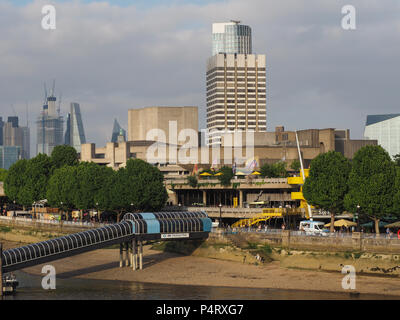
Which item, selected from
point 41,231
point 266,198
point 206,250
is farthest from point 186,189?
point 206,250

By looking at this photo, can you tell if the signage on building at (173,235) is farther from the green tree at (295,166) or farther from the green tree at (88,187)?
the green tree at (295,166)

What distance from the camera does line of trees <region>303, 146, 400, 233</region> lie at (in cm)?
9844

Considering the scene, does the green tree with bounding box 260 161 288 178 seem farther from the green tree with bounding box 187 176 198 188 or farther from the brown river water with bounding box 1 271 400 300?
the brown river water with bounding box 1 271 400 300

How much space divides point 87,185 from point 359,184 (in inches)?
2333

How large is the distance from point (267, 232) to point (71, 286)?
2984cm

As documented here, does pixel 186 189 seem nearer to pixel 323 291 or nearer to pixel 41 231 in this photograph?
pixel 41 231

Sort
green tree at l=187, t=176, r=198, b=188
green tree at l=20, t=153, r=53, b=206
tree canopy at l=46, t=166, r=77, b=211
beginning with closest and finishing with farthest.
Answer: tree canopy at l=46, t=166, r=77, b=211 → green tree at l=187, t=176, r=198, b=188 → green tree at l=20, t=153, r=53, b=206

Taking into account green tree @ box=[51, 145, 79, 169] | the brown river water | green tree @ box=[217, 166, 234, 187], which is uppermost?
green tree @ box=[51, 145, 79, 169]

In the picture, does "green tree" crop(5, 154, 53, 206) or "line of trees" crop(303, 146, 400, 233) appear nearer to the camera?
"line of trees" crop(303, 146, 400, 233)

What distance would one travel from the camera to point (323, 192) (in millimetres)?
106562

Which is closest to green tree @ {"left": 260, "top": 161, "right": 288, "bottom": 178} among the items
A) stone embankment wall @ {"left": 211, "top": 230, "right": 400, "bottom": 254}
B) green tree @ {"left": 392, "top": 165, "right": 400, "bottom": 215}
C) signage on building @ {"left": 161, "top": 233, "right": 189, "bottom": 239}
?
stone embankment wall @ {"left": 211, "top": 230, "right": 400, "bottom": 254}

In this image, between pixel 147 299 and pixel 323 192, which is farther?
pixel 323 192

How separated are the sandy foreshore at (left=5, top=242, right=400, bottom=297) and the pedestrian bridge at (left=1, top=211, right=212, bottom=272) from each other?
3.21m
